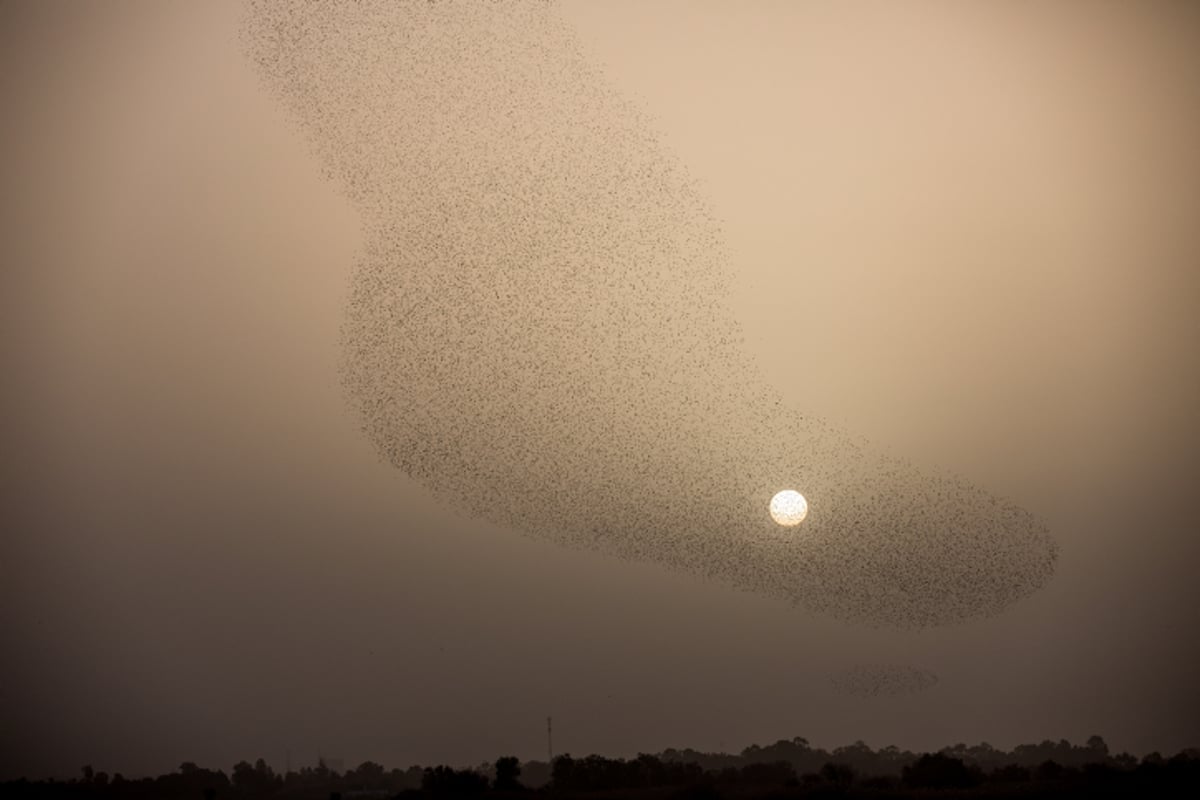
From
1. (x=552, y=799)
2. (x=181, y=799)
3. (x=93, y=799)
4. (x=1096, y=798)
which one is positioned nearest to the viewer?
(x=1096, y=798)

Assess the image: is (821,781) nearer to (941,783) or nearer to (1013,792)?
(941,783)

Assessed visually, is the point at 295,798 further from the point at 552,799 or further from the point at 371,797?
the point at 552,799

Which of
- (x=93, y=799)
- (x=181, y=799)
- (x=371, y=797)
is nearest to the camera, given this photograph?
(x=93, y=799)

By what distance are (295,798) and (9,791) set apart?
27.9 m

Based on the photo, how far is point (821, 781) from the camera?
196ft

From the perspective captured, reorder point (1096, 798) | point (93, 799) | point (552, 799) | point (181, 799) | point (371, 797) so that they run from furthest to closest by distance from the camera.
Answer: point (371, 797)
point (181, 799)
point (93, 799)
point (552, 799)
point (1096, 798)

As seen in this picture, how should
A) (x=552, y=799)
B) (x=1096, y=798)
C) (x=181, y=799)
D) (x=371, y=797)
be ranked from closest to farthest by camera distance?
(x=1096, y=798) < (x=552, y=799) < (x=181, y=799) < (x=371, y=797)

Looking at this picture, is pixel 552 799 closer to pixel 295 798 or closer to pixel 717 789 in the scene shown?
pixel 717 789

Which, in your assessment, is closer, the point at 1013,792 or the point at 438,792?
the point at 1013,792

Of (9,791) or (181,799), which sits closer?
(9,791)

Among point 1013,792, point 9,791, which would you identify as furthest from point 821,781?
point 9,791

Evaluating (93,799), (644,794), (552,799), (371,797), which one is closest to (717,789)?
(644,794)

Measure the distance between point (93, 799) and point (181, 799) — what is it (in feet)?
18.5

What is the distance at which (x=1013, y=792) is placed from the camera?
53375mm
